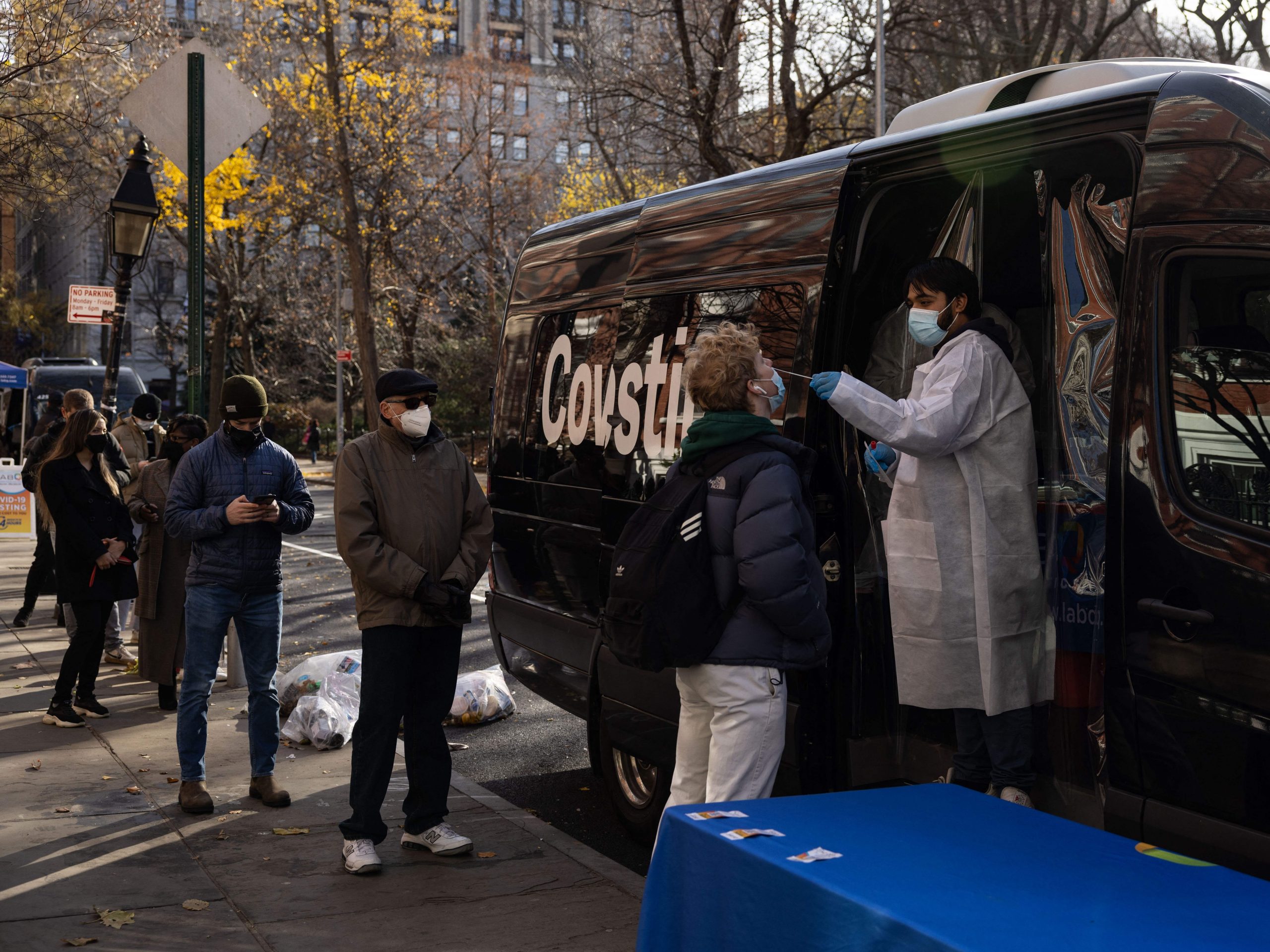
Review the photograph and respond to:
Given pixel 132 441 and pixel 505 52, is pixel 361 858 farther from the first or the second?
pixel 505 52

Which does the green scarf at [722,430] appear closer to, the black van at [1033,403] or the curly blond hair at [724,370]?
the curly blond hair at [724,370]

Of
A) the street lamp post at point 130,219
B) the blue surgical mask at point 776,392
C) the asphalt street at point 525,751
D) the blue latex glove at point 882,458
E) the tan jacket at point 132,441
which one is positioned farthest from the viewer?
the street lamp post at point 130,219

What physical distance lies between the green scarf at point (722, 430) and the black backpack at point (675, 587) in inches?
1.2

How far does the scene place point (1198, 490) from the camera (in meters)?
3.51

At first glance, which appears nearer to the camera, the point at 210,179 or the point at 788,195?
the point at 788,195

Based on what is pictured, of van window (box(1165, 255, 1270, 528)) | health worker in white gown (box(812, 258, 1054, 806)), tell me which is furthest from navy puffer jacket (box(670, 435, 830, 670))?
van window (box(1165, 255, 1270, 528))

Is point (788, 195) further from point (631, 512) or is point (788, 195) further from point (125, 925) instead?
point (125, 925)

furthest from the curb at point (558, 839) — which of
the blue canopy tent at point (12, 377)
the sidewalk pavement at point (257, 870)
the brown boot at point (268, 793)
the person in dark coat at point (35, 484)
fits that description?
the blue canopy tent at point (12, 377)

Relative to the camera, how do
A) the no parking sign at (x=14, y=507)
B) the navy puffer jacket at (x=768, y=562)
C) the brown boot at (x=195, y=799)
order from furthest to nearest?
the no parking sign at (x=14, y=507) < the brown boot at (x=195, y=799) < the navy puffer jacket at (x=768, y=562)

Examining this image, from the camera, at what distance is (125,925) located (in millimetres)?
4562

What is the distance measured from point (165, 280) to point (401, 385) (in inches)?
2372

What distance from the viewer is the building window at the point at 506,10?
61094 mm

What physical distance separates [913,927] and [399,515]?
3260mm

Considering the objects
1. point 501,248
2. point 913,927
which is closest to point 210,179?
point 501,248
